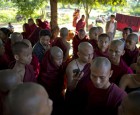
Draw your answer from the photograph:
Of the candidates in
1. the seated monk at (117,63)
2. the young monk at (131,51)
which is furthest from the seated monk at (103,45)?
the seated monk at (117,63)

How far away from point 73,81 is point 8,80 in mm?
1377

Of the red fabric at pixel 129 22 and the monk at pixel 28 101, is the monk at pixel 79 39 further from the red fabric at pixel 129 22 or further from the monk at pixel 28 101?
the red fabric at pixel 129 22

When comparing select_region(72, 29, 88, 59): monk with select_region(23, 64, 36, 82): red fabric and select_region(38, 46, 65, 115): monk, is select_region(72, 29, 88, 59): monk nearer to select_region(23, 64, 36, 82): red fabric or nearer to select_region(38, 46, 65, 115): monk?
select_region(38, 46, 65, 115): monk

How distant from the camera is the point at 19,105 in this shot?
1.43 metres

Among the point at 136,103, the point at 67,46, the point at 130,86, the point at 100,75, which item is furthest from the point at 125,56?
the point at 136,103

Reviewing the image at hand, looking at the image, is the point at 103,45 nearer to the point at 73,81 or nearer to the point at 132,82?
the point at 73,81

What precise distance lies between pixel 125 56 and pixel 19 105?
3.40 metres

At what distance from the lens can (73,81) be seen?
3260 mm

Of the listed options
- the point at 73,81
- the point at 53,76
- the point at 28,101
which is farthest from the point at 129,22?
the point at 28,101

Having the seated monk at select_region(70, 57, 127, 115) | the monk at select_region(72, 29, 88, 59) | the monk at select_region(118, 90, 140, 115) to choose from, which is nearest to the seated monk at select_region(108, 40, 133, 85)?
the seated monk at select_region(70, 57, 127, 115)

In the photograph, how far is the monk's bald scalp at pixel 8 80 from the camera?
199 centimetres

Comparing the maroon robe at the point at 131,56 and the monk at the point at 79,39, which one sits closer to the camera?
the maroon robe at the point at 131,56

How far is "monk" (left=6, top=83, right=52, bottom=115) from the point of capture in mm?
1414

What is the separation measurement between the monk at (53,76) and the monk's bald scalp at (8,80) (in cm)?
151
